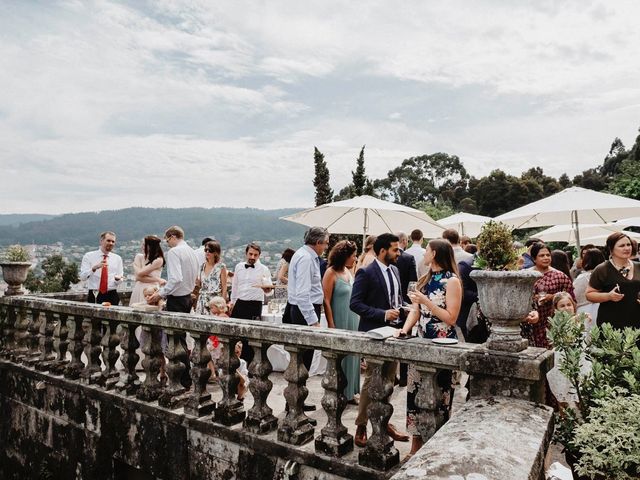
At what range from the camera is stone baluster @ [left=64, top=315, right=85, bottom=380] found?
6.11 m

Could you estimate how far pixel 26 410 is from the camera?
6879 mm

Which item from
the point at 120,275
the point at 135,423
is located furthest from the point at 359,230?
the point at 135,423

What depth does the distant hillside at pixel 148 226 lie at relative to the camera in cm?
12500

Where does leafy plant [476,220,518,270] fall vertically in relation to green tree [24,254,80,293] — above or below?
above

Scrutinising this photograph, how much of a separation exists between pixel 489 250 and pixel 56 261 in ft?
226

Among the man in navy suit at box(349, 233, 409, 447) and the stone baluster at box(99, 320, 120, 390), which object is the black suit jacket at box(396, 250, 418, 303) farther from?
the stone baluster at box(99, 320, 120, 390)

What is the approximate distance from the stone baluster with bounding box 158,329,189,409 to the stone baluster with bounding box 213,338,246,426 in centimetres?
60

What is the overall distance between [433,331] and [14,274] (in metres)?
6.96

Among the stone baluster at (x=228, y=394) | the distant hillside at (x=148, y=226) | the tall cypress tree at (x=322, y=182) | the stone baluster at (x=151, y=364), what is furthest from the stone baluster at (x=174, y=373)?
the distant hillside at (x=148, y=226)

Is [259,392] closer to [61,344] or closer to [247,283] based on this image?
[247,283]

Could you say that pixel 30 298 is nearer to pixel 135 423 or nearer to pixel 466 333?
pixel 135 423

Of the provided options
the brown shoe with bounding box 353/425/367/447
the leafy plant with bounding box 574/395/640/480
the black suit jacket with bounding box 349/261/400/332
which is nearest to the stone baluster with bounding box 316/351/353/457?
the brown shoe with bounding box 353/425/367/447

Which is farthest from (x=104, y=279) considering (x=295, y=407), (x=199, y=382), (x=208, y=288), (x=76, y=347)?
(x=295, y=407)

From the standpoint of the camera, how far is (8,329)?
7660mm
